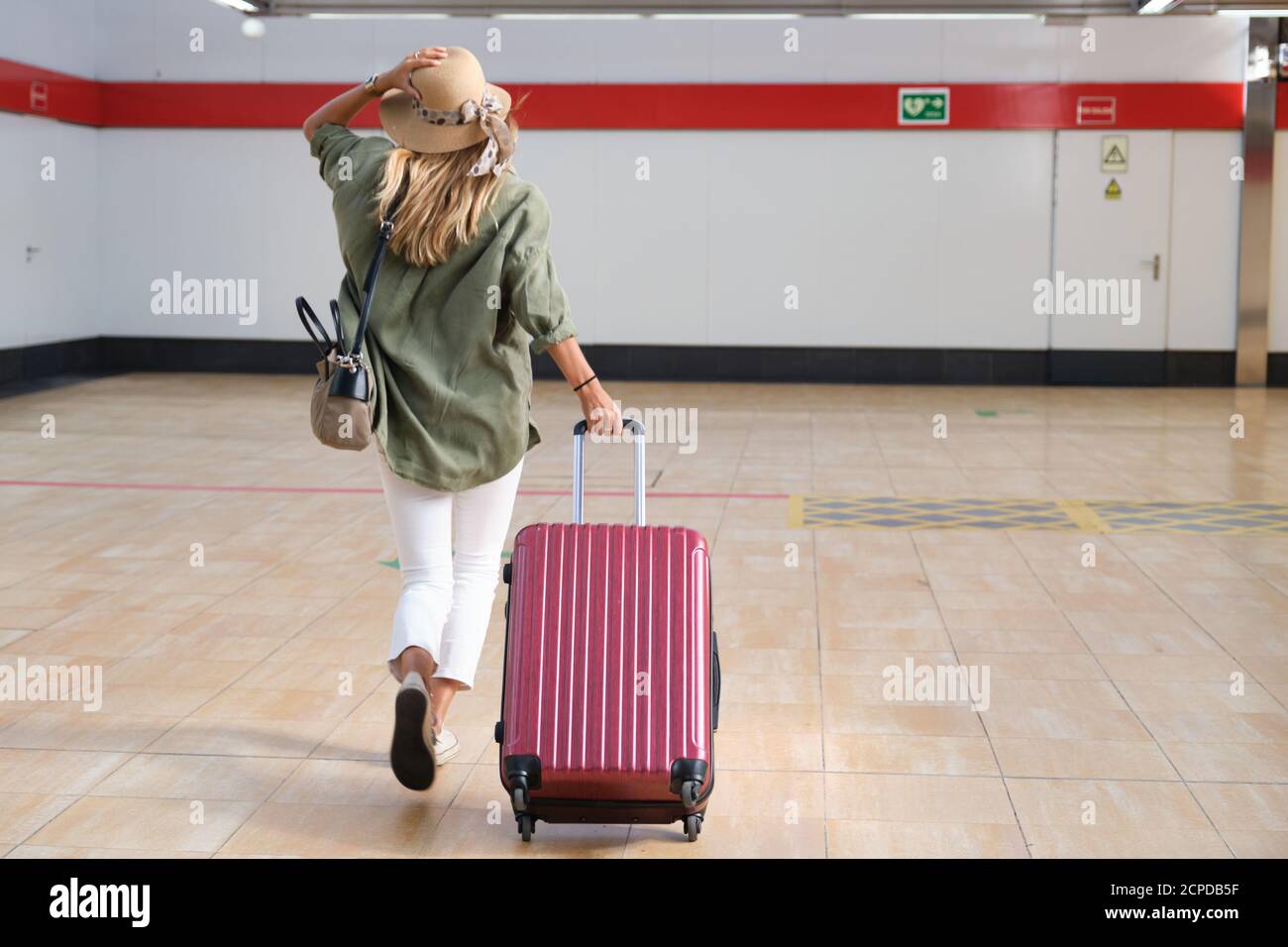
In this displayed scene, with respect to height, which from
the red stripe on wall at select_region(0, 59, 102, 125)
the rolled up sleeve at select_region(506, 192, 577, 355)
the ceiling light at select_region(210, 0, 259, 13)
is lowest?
the rolled up sleeve at select_region(506, 192, 577, 355)

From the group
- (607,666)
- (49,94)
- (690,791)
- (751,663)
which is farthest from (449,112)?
(49,94)

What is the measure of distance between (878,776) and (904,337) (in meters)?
10.5

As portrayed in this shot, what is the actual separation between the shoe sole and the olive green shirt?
1.46ft

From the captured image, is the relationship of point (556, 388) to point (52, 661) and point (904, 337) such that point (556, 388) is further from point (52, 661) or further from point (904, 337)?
point (52, 661)

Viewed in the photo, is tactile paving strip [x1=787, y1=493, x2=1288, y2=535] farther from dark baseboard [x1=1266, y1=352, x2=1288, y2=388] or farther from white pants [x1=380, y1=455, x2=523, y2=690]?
dark baseboard [x1=1266, y1=352, x2=1288, y2=388]

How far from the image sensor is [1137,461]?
877 centimetres

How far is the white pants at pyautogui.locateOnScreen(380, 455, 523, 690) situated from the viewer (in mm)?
3045

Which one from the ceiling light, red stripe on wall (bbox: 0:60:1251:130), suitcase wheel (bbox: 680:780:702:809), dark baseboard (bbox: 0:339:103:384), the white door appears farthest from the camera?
the white door

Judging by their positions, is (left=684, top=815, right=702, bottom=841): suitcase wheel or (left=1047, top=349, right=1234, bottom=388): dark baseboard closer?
(left=684, top=815, right=702, bottom=841): suitcase wheel

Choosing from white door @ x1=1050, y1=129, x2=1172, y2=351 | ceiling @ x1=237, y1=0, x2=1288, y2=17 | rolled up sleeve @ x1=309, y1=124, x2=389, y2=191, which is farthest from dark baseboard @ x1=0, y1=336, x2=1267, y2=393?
rolled up sleeve @ x1=309, y1=124, x2=389, y2=191

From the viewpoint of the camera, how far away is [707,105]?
1331 cm

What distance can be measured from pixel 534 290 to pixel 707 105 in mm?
10906

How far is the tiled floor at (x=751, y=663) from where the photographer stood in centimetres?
303
